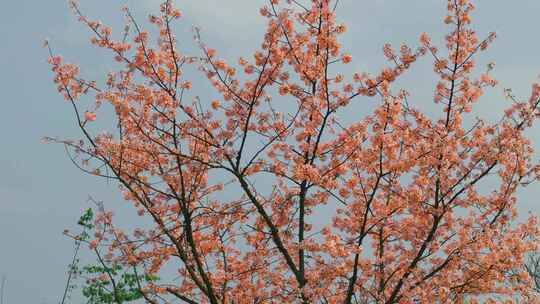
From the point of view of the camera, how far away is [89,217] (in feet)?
50.2

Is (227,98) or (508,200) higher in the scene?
(227,98)

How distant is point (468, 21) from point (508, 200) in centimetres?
246

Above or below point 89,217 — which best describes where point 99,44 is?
below

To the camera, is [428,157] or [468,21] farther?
[468,21]

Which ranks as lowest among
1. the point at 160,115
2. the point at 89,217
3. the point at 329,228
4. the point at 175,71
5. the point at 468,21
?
the point at 329,228

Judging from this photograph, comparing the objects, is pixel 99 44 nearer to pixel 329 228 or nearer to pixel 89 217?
pixel 329 228

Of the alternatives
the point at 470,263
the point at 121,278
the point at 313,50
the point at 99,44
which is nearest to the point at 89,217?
the point at 121,278

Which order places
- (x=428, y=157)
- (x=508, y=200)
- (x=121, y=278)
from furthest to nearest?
1. (x=121, y=278)
2. (x=508, y=200)
3. (x=428, y=157)

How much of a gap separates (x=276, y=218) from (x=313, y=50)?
229cm

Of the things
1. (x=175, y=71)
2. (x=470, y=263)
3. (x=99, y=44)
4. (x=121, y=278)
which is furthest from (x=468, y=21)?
(x=121, y=278)

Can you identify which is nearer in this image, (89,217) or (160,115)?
(160,115)

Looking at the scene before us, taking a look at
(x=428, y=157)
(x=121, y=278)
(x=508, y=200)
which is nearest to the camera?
(x=428, y=157)

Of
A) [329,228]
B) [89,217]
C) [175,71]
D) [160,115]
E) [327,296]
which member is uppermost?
[89,217]

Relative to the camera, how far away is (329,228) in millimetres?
8375
